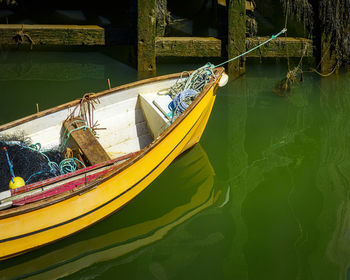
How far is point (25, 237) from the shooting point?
14.1 ft

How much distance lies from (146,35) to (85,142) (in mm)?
3074

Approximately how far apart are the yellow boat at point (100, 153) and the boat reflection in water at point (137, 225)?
0.15 m

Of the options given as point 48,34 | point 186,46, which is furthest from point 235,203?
point 48,34

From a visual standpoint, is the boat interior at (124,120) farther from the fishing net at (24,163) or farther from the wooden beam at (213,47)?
the wooden beam at (213,47)

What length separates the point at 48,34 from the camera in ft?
26.4

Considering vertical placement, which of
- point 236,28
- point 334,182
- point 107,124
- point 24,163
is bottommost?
point 334,182

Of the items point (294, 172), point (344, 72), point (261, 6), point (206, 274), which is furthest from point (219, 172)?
point (261, 6)

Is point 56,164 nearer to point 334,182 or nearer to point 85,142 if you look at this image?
point 85,142

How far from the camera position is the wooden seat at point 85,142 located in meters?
5.20

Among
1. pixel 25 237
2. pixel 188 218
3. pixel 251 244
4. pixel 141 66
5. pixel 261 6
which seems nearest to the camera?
pixel 25 237

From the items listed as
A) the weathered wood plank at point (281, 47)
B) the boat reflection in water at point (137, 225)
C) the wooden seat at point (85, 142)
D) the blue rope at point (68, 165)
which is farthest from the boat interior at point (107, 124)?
the weathered wood plank at point (281, 47)

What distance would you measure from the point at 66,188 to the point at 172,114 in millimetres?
1765

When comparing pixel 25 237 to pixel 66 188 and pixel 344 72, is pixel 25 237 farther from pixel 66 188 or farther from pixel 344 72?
pixel 344 72

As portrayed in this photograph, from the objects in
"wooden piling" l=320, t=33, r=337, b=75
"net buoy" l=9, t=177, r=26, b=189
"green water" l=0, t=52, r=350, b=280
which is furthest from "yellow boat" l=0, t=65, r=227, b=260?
"wooden piling" l=320, t=33, r=337, b=75
